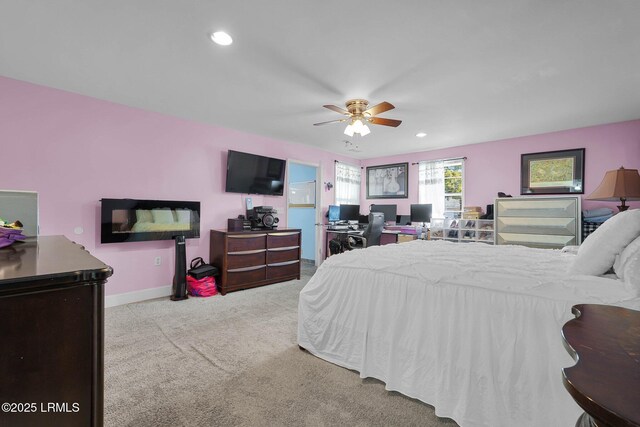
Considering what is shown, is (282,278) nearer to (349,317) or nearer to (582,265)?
(349,317)

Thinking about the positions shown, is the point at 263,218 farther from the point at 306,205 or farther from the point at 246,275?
the point at 306,205

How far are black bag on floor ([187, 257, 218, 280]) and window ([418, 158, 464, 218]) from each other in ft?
13.8

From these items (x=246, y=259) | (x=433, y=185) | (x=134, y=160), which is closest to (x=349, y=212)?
(x=433, y=185)

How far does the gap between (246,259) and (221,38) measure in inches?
112

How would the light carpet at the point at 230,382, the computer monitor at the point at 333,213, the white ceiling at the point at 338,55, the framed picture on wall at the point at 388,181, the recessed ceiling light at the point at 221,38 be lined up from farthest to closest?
the framed picture on wall at the point at 388,181, the computer monitor at the point at 333,213, the recessed ceiling light at the point at 221,38, the white ceiling at the point at 338,55, the light carpet at the point at 230,382

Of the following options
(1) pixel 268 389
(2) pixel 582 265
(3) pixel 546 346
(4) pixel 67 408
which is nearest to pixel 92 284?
(4) pixel 67 408

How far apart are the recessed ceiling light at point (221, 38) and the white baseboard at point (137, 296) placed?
3.13 meters

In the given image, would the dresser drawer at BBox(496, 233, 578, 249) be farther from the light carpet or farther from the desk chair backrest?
the light carpet

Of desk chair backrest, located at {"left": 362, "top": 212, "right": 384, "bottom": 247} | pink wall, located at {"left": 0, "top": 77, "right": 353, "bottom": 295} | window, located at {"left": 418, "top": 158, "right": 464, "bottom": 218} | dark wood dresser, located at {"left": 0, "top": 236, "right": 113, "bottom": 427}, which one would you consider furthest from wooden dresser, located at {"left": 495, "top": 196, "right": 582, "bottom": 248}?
dark wood dresser, located at {"left": 0, "top": 236, "right": 113, "bottom": 427}

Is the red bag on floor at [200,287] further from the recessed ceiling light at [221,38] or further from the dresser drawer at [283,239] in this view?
the recessed ceiling light at [221,38]

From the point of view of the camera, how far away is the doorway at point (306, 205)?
20.0ft

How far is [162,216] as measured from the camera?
379 centimetres

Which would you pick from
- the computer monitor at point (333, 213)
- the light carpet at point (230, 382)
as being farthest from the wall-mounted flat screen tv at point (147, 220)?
the computer monitor at point (333, 213)

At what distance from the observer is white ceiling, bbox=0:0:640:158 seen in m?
1.87
